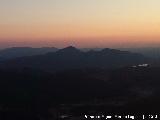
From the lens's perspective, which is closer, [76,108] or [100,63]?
[76,108]

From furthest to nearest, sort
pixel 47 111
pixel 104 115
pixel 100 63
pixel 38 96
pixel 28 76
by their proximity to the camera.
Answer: pixel 100 63, pixel 28 76, pixel 38 96, pixel 47 111, pixel 104 115

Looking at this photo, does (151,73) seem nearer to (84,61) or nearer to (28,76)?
(28,76)

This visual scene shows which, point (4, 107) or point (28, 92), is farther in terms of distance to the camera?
point (28, 92)

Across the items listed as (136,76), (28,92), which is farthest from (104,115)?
(136,76)

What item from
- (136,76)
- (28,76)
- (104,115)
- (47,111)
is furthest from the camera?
(136,76)

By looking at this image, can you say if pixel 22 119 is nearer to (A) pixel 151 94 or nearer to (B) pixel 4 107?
(B) pixel 4 107

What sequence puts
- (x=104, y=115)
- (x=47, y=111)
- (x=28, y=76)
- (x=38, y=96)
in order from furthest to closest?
(x=28, y=76) < (x=38, y=96) < (x=47, y=111) < (x=104, y=115)

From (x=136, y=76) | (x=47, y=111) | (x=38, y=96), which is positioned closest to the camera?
(x=47, y=111)

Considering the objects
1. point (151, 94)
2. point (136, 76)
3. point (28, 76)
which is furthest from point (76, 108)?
point (136, 76)
